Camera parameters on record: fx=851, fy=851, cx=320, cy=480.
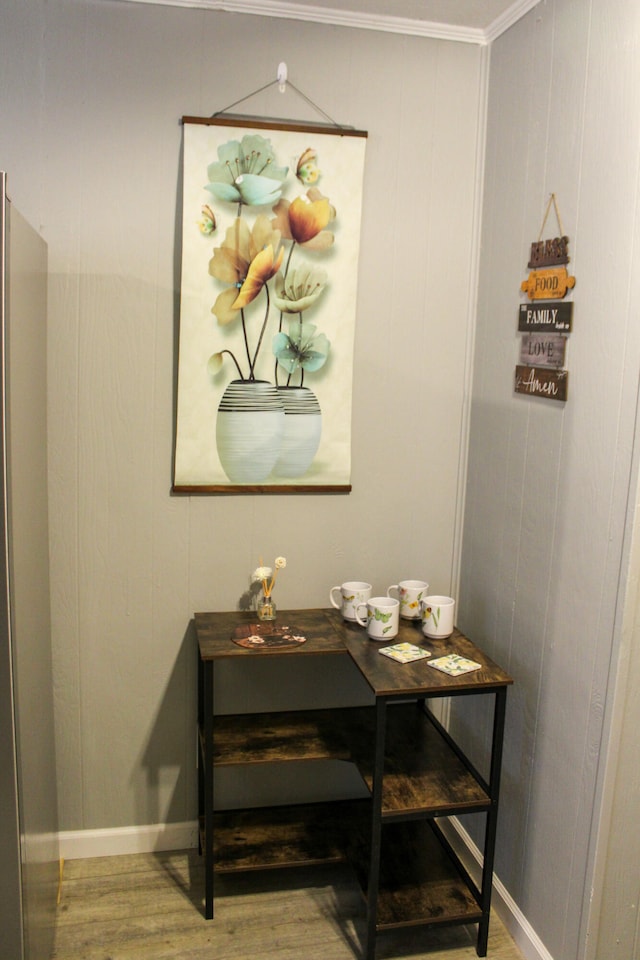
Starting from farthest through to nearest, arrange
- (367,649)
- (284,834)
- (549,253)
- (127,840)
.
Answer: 1. (127,840)
2. (284,834)
3. (367,649)
4. (549,253)

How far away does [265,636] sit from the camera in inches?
91.2

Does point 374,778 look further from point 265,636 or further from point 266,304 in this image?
point 266,304

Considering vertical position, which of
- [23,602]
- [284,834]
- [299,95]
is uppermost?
[299,95]

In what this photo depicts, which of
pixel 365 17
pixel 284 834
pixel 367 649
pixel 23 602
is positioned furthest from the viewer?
pixel 284 834

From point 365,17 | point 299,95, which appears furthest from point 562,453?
point 365,17

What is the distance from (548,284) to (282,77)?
36.5 inches

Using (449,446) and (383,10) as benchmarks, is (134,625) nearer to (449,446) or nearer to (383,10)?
(449,446)

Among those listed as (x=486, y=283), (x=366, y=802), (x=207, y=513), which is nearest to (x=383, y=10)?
(x=486, y=283)

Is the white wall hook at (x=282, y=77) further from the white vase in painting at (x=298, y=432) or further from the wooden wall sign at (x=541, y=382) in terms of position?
the wooden wall sign at (x=541, y=382)

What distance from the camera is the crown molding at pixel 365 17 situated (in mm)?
2279

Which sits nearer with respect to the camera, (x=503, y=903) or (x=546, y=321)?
(x=546, y=321)

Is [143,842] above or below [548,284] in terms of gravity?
below

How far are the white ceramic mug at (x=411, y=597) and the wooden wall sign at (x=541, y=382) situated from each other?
63 centimetres

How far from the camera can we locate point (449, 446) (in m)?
2.62
